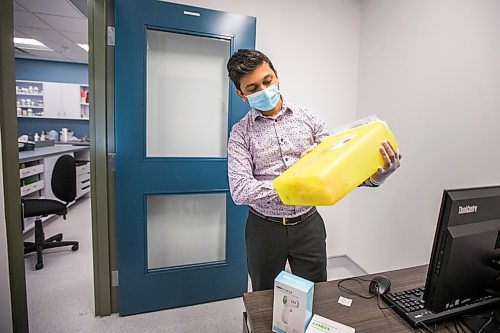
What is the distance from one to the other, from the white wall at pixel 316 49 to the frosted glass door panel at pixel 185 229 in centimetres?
103

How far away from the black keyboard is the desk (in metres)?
0.02

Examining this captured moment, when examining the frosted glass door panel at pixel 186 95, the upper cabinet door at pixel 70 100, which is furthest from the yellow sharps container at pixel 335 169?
the upper cabinet door at pixel 70 100

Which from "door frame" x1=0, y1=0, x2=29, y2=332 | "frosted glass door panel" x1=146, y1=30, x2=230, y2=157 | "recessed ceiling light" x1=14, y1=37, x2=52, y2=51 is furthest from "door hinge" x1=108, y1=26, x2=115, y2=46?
"recessed ceiling light" x1=14, y1=37, x2=52, y2=51

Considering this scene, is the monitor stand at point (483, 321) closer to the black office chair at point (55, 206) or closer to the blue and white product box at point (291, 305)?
the blue and white product box at point (291, 305)

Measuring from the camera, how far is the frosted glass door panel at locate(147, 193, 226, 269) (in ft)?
6.97

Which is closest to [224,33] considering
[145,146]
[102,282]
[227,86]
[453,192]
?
[227,86]

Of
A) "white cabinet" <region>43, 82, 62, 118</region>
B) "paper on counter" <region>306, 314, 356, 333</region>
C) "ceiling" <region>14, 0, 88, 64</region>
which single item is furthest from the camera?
"white cabinet" <region>43, 82, 62, 118</region>

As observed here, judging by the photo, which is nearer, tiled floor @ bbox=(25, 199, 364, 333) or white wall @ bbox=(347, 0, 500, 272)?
white wall @ bbox=(347, 0, 500, 272)

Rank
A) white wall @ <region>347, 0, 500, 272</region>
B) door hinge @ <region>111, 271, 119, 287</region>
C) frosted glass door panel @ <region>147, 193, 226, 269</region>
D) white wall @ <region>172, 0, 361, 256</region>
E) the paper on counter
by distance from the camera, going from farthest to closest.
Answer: white wall @ <region>172, 0, 361, 256</region> → frosted glass door panel @ <region>147, 193, 226, 269</region> → door hinge @ <region>111, 271, 119, 287</region> → white wall @ <region>347, 0, 500, 272</region> → the paper on counter

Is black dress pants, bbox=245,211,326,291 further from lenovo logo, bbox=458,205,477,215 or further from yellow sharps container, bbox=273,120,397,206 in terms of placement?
lenovo logo, bbox=458,205,477,215

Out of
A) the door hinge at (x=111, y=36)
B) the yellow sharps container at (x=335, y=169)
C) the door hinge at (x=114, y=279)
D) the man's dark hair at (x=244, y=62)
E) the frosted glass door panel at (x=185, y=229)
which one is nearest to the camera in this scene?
the yellow sharps container at (x=335, y=169)

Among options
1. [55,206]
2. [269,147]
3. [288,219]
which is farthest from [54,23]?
[288,219]

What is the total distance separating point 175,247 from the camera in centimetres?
220

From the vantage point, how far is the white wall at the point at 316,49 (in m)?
2.30
